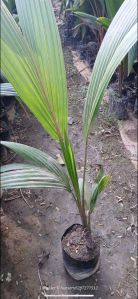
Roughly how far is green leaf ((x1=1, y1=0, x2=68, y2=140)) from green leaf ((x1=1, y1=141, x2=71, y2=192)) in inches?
6.1

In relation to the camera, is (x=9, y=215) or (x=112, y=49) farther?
(x=9, y=215)

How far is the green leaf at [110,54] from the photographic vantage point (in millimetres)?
578

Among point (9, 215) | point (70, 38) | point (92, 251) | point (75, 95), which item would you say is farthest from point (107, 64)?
point (70, 38)

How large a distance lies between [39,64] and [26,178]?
10.6 inches

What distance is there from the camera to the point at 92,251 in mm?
1053

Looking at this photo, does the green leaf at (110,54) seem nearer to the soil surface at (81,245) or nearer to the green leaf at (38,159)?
the green leaf at (38,159)

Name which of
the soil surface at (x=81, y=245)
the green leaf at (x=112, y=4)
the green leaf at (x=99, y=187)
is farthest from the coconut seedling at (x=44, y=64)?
the green leaf at (x=112, y=4)

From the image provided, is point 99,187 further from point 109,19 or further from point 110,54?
point 109,19

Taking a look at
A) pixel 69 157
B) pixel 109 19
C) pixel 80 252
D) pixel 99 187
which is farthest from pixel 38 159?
pixel 109 19

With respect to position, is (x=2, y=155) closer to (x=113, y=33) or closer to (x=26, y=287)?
(x=26, y=287)

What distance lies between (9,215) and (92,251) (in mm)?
503

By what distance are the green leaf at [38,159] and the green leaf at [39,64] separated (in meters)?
0.15

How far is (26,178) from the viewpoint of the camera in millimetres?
705

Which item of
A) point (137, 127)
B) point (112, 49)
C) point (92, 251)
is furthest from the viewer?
point (137, 127)
